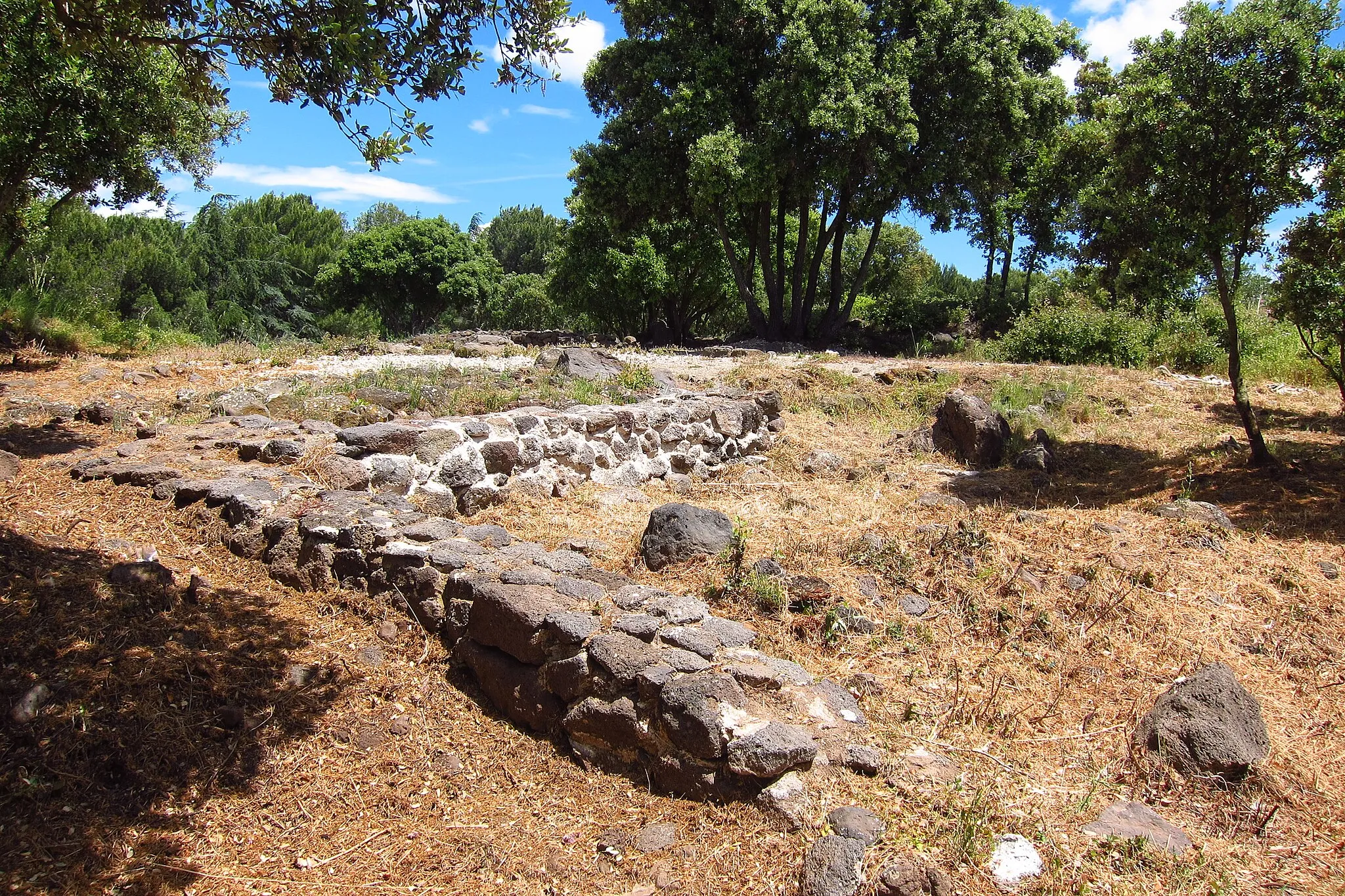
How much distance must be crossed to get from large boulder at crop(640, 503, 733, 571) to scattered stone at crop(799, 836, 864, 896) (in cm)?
231

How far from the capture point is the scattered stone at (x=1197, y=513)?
5797 mm

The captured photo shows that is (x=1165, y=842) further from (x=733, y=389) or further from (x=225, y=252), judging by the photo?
(x=225, y=252)

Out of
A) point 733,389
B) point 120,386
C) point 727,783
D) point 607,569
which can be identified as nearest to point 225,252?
point 120,386

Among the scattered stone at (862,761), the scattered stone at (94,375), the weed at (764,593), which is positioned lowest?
the scattered stone at (862,761)

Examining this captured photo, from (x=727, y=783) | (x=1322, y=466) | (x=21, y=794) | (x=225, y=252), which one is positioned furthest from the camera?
(x=225, y=252)

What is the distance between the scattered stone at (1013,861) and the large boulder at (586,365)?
663cm

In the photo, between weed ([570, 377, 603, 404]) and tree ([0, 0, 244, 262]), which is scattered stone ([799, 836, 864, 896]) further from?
tree ([0, 0, 244, 262])

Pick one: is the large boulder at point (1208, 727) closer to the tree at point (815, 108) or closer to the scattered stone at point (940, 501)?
the scattered stone at point (940, 501)

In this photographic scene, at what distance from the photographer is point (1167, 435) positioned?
8445 mm

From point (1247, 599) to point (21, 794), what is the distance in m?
6.27

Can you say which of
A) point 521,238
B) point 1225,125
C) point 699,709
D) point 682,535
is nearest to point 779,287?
point 1225,125

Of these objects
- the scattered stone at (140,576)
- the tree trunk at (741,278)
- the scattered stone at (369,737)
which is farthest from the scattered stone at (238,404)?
the tree trunk at (741,278)

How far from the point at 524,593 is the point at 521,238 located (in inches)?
1779

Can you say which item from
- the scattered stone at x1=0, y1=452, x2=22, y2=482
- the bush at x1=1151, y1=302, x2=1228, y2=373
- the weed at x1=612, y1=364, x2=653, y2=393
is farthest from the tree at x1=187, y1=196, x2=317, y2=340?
the bush at x1=1151, y1=302, x2=1228, y2=373
